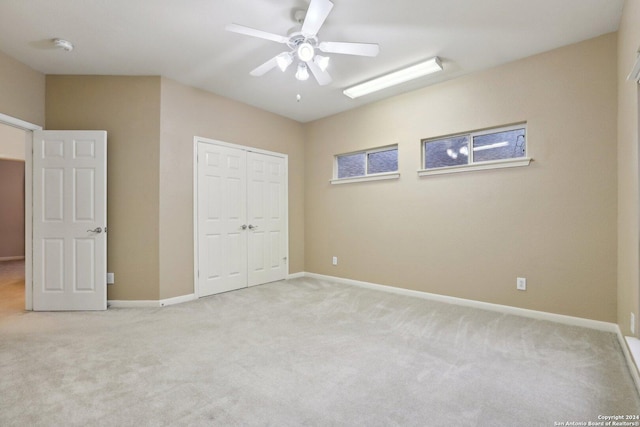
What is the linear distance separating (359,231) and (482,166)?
1.89 meters

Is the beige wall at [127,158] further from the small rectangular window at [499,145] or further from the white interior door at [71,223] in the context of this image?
the small rectangular window at [499,145]

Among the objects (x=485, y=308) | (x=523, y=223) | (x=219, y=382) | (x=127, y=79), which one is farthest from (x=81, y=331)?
(x=523, y=223)

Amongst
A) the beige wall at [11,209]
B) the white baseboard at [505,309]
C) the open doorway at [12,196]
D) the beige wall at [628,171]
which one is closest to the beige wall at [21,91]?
the white baseboard at [505,309]

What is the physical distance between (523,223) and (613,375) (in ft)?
5.01

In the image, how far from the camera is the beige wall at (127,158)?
3.55 m

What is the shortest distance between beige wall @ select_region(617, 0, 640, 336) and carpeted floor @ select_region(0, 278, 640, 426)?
1.57ft

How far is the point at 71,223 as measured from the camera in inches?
135

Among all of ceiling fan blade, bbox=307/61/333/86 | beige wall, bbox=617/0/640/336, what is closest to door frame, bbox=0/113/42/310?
ceiling fan blade, bbox=307/61/333/86

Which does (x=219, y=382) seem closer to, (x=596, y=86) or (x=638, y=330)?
(x=638, y=330)

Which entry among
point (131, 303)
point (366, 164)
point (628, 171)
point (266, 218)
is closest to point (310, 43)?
point (366, 164)

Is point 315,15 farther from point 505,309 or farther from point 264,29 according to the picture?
point 505,309

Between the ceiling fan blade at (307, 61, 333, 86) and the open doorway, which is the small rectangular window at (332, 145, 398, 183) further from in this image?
the open doorway

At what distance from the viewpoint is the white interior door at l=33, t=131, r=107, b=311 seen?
3.40 meters

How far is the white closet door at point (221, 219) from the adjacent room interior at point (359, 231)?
0.04 m
